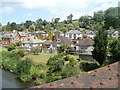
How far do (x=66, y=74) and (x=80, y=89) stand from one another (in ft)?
60.9

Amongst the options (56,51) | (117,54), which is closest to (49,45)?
(56,51)


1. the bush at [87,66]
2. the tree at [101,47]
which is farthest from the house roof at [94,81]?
the bush at [87,66]

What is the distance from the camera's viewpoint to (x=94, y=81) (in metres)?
3.37

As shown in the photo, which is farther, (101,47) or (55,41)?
(55,41)

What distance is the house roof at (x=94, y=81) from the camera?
313cm

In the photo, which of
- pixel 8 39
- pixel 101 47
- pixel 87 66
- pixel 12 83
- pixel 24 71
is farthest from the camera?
pixel 8 39

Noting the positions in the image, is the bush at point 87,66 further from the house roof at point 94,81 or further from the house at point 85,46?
the house roof at point 94,81

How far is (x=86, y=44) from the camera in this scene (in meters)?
37.4

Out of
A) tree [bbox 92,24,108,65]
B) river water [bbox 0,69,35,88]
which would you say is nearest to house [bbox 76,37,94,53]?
tree [bbox 92,24,108,65]

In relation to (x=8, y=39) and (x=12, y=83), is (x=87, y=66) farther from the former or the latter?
(x=8, y=39)

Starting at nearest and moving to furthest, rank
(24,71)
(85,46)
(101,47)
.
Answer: (24,71) < (101,47) < (85,46)

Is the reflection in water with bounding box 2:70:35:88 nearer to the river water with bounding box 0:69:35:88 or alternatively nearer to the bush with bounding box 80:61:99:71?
the river water with bounding box 0:69:35:88

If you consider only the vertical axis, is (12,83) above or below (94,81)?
below

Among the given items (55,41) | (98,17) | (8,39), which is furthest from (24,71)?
(98,17)
